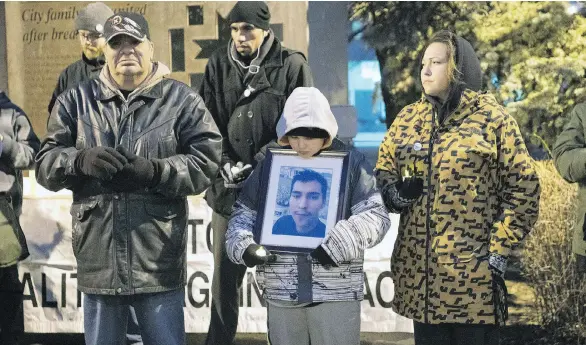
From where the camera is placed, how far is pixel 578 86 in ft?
30.5

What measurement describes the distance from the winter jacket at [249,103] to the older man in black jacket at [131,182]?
0.85 m

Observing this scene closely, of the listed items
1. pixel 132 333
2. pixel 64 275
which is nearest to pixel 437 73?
pixel 132 333

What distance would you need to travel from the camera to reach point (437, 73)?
392 cm

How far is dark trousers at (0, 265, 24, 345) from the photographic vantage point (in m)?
5.19

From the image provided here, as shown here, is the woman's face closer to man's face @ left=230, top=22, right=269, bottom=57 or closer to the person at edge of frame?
man's face @ left=230, top=22, right=269, bottom=57

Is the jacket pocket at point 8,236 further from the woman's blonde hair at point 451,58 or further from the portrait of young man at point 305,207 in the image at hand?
the woman's blonde hair at point 451,58

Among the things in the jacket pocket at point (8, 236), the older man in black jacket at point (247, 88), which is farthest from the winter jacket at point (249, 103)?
the jacket pocket at point (8, 236)

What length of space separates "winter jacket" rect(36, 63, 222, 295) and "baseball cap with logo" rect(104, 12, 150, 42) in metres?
0.19

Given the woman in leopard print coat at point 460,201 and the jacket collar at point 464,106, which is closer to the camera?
the woman in leopard print coat at point 460,201

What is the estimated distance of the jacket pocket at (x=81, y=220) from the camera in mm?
3861

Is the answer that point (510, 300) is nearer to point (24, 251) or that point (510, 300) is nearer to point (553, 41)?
point (553, 41)

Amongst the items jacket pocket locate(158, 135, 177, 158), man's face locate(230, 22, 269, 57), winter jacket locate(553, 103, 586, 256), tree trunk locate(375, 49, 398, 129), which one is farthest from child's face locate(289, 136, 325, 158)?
tree trunk locate(375, 49, 398, 129)

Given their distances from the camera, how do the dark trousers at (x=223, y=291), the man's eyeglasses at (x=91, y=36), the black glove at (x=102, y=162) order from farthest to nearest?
the man's eyeglasses at (x=91, y=36)
the dark trousers at (x=223, y=291)
the black glove at (x=102, y=162)

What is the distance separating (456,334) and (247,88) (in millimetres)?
1795
